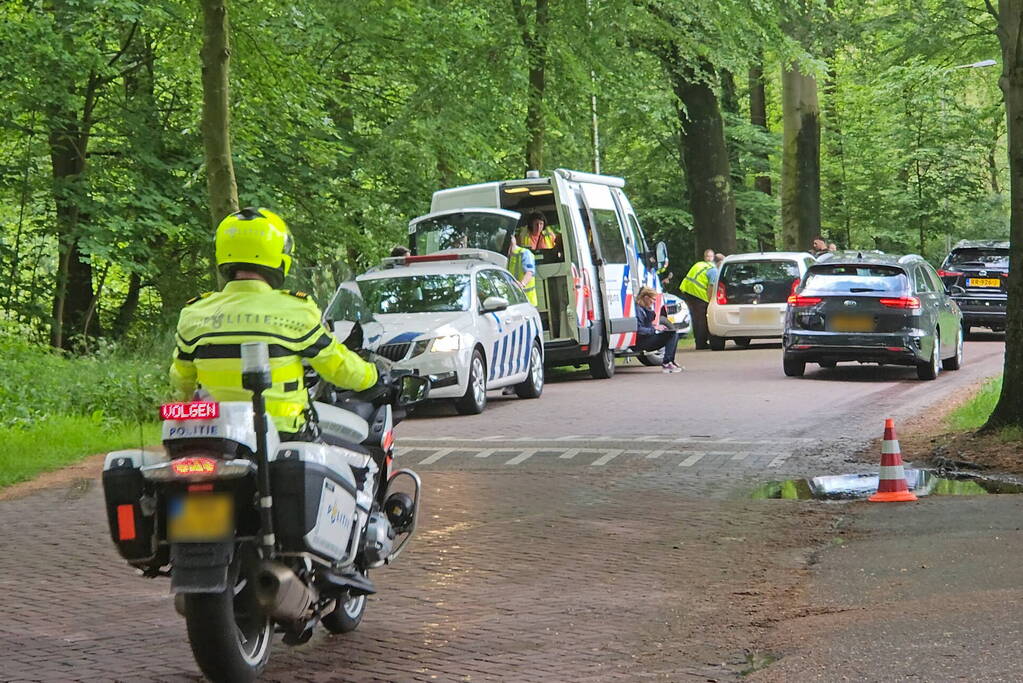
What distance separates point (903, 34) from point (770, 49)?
3899 mm

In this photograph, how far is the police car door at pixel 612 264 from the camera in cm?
2275

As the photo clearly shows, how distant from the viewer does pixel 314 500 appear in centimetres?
590

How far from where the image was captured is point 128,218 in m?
23.6

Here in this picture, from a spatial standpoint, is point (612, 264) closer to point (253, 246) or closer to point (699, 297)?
point (699, 297)

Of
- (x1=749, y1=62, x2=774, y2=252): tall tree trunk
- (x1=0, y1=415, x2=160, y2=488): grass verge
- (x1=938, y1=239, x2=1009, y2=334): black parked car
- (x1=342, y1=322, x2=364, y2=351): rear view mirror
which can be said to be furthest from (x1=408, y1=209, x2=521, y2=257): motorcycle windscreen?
(x1=749, y1=62, x2=774, y2=252): tall tree trunk

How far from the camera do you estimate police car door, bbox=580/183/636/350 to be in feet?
74.6

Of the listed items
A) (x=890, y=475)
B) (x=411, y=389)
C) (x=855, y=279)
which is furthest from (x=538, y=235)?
(x=411, y=389)

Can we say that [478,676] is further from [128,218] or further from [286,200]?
[286,200]

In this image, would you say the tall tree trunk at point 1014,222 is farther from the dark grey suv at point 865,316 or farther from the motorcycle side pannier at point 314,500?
the dark grey suv at point 865,316

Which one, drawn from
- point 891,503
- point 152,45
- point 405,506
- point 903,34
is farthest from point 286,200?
point 405,506

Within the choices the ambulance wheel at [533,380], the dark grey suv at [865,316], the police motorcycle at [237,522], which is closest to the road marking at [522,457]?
the ambulance wheel at [533,380]

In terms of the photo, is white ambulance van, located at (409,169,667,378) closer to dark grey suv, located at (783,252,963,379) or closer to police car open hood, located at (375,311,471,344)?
dark grey suv, located at (783,252,963,379)

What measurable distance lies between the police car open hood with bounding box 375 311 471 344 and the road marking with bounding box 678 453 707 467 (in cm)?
447

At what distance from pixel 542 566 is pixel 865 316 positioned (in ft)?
43.0
